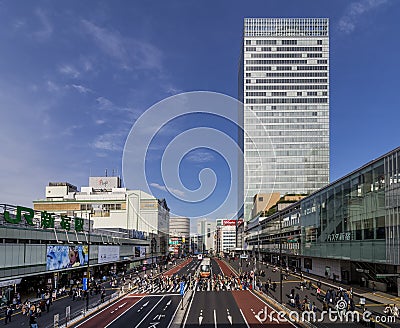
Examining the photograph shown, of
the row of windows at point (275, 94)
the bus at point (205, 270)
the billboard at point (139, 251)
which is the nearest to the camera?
the bus at point (205, 270)

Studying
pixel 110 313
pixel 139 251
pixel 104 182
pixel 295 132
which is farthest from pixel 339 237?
pixel 295 132

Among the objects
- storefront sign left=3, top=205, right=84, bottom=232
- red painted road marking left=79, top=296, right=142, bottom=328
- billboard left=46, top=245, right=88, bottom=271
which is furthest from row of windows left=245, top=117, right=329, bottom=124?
red painted road marking left=79, top=296, right=142, bottom=328

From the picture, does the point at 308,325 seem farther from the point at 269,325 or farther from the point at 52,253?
the point at 52,253

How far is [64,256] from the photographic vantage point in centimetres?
5356

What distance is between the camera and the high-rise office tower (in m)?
173

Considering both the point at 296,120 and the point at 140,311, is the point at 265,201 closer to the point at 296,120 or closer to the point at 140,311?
the point at 296,120

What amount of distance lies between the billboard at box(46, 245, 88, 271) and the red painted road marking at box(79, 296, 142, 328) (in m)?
9.74

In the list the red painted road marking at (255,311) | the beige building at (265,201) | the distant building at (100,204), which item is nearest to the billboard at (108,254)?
the red painted road marking at (255,311)

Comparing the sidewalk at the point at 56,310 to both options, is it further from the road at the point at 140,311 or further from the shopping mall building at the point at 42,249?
the shopping mall building at the point at 42,249

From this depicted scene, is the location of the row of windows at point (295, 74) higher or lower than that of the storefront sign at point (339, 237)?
higher

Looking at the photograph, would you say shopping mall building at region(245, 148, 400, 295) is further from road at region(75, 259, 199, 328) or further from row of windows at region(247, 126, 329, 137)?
row of windows at region(247, 126, 329, 137)

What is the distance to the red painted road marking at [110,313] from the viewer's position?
33.8 m

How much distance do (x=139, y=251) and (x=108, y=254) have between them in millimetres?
33852

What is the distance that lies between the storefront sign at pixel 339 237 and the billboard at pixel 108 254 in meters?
38.4
